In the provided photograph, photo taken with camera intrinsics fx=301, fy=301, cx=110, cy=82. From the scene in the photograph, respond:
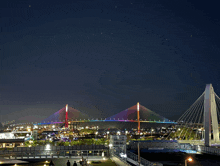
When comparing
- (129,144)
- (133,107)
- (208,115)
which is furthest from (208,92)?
(133,107)

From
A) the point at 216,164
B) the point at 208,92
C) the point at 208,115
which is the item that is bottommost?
the point at 216,164

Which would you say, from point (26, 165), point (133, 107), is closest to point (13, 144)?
point (26, 165)

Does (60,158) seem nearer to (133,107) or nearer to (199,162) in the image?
(199,162)

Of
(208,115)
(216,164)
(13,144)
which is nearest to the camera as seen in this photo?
(216,164)

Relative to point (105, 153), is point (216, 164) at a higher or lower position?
lower

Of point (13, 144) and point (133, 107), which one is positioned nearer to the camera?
point (13, 144)

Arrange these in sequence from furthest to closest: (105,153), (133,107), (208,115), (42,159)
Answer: (133,107) → (208,115) → (105,153) → (42,159)

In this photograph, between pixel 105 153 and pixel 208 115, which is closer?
pixel 105 153

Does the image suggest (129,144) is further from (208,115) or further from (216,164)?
(216,164)

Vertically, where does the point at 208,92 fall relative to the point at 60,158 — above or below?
above
